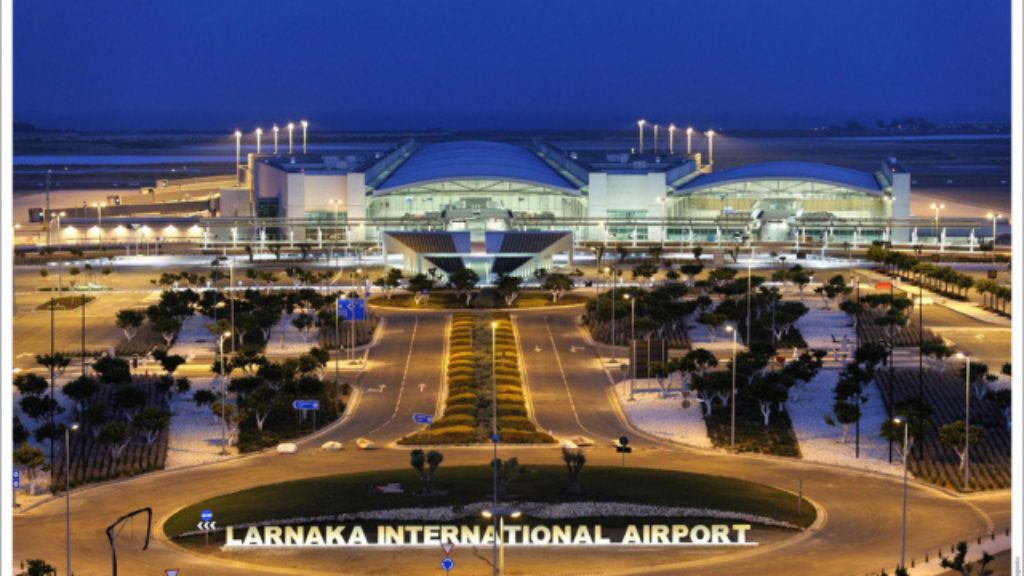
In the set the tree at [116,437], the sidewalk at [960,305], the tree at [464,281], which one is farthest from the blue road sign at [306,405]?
the sidewalk at [960,305]

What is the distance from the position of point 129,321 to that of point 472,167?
4707 centimetres

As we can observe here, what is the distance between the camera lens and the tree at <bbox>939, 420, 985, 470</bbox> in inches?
1966

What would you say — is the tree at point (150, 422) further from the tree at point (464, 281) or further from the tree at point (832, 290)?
the tree at point (832, 290)

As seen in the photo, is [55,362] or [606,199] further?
[606,199]

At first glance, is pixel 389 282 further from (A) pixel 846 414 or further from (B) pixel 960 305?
(A) pixel 846 414

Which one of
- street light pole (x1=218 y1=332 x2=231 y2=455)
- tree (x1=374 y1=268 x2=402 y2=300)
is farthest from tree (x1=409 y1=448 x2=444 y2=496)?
tree (x1=374 y1=268 x2=402 y2=300)

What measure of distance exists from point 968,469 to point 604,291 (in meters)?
32.3

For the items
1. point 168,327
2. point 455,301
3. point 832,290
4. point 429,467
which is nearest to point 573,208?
point 455,301

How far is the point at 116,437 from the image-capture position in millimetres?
50812

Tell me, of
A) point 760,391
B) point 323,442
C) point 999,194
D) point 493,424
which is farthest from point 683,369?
point 999,194

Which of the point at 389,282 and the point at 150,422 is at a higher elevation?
the point at 389,282

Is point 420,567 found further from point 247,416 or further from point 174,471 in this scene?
point 247,416

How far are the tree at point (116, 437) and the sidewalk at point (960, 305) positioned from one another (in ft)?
116

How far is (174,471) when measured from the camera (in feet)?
162
